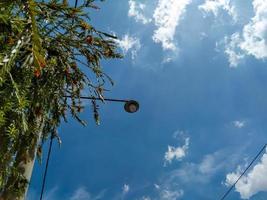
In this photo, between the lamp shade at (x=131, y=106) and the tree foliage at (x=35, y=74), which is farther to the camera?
the lamp shade at (x=131, y=106)

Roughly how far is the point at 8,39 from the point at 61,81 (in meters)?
2.57

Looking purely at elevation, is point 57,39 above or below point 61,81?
above

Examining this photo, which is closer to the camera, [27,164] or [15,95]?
[15,95]

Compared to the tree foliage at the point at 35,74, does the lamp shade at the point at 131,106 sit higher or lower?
higher

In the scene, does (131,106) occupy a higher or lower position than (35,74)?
higher

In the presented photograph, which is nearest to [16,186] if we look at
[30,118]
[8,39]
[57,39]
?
[30,118]

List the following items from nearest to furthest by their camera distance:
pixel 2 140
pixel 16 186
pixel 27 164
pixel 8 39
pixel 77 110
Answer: pixel 8 39 → pixel 2 140 → pixel 16 186 → pixel 27 164 → pixel 77 110

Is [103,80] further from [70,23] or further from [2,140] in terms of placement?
[2,140]

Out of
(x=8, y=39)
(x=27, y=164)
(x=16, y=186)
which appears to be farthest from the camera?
(x=27, y=164)

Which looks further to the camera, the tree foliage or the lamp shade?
the lamp shade

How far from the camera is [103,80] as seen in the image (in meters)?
6.77

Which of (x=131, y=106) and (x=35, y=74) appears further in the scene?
(x=131, y=106)

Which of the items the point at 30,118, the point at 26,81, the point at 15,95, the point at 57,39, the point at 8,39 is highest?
the point at 57,39

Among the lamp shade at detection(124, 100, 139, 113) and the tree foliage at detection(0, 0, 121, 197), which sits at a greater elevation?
the lamp shade at detection(124, 100, 139, 113)
